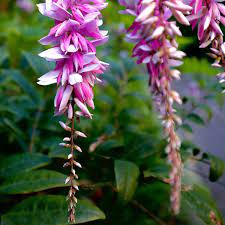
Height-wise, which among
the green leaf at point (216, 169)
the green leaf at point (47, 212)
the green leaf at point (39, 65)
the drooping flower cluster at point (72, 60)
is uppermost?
the drooping flower cluster at point (72, 60)

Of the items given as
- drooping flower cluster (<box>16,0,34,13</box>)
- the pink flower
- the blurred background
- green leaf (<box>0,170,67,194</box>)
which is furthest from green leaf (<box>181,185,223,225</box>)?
drooping flower cluster (<box>16,0,34,13</box>)

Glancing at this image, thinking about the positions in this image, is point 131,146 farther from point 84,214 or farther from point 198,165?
point 198,165

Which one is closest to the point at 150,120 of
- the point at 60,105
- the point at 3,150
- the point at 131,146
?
the point at 3,150

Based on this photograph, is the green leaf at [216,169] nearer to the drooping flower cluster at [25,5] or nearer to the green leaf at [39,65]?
the green leaf at [39,65]

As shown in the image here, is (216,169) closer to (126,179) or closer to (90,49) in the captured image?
(126,179)

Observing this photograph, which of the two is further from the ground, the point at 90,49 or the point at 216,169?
the point at 90,49

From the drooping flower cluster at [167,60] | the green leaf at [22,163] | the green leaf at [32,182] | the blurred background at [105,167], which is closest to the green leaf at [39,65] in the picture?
the blurred background at [105,167]

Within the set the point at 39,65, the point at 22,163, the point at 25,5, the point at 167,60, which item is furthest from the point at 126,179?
the point at 25,5
